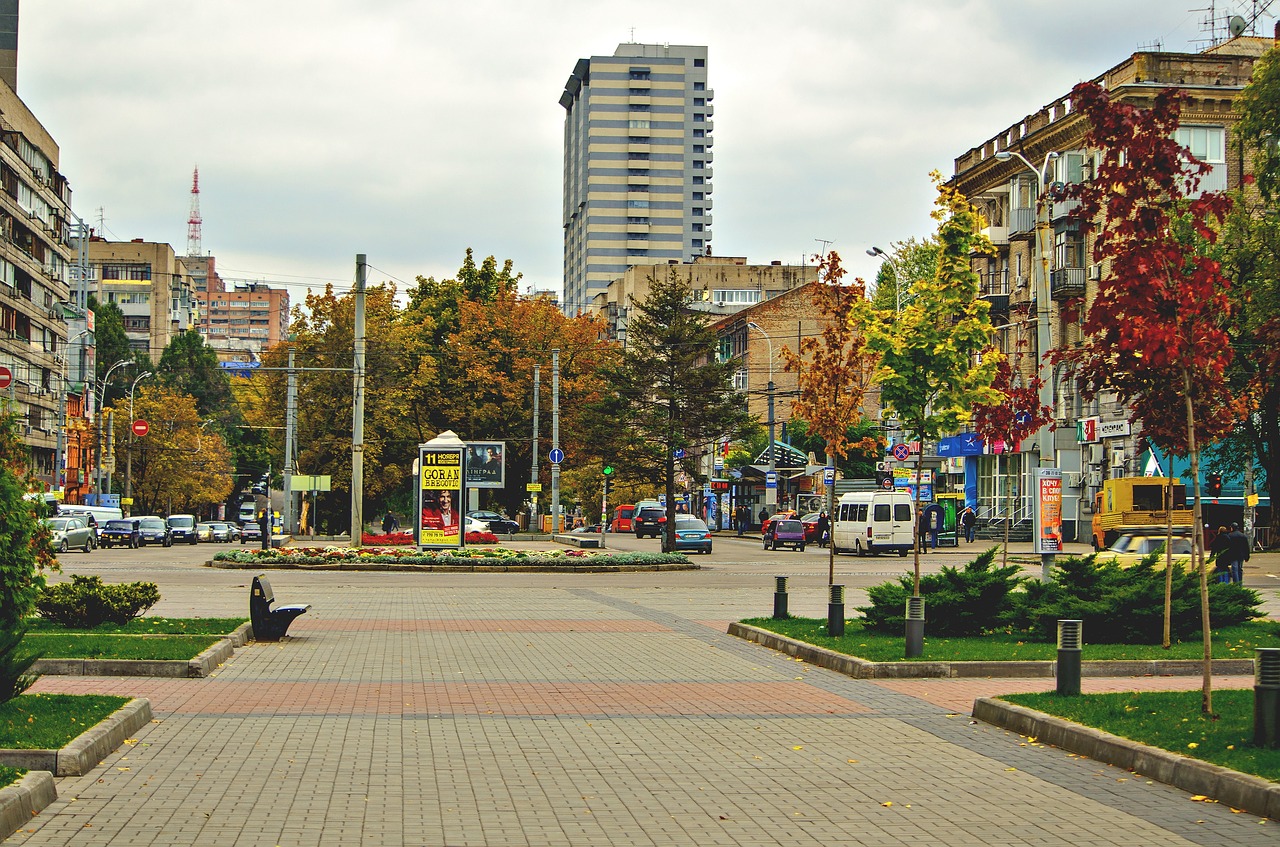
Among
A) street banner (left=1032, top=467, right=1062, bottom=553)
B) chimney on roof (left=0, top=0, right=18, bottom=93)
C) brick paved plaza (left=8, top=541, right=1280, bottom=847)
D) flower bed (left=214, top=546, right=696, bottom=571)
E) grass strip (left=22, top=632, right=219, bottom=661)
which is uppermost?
chimney on roof (left=0, top=0, right=18, bottom=93)

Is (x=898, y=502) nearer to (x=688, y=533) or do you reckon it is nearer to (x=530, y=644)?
(x=688, y=533)

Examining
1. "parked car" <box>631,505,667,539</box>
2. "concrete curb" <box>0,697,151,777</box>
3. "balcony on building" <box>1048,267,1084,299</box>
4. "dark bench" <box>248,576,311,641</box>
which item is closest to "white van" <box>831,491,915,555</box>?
"balcony on building" <box>1048,267,1084,299</box>

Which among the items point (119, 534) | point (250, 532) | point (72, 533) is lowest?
point (250, 532)

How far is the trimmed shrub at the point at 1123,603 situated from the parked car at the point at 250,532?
5906 cm

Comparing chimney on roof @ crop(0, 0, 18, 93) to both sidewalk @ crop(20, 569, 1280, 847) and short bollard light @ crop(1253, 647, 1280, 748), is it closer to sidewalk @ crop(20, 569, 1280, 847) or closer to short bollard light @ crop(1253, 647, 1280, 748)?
sidewalk @ crop(20, 569, 1280, 847)

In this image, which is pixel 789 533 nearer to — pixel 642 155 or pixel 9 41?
pixel 9 41

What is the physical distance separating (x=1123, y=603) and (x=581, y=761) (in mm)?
9485

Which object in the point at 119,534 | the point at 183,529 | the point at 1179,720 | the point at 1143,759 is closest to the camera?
the point at 1143,759

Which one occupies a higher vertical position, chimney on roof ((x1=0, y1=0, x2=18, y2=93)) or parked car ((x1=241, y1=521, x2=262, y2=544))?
chimney on roof ((x1=0, y1=0, x2=18, y2=93))

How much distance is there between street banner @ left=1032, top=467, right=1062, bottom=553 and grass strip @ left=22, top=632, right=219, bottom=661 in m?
13.6

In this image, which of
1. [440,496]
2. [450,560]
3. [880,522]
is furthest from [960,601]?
[880,522]

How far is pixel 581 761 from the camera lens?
402 inches

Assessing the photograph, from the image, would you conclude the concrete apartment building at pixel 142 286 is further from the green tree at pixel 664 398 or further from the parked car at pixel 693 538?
the parked car at pixel 693 538

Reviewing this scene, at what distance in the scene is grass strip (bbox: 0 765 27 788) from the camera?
815 cm
